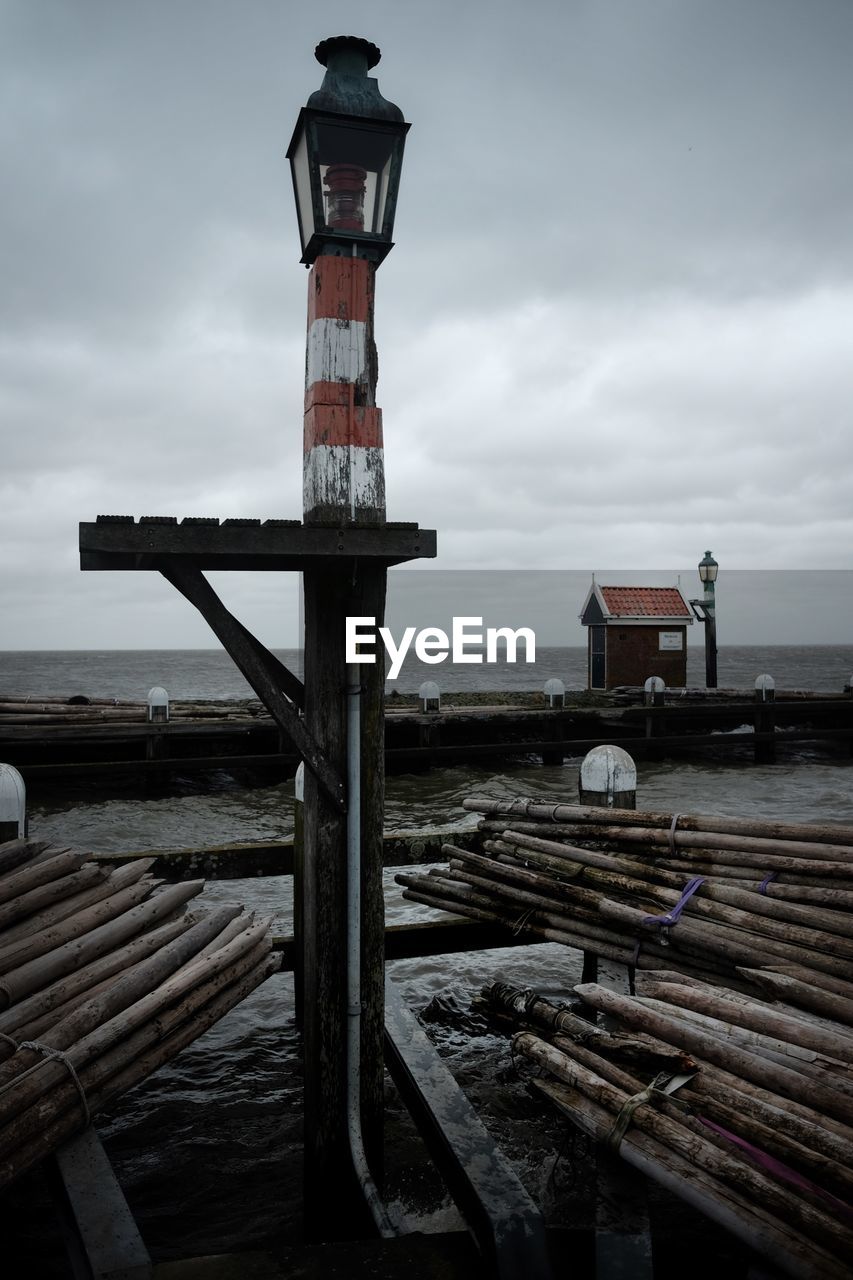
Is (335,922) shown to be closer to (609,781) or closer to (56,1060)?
(56,1060)

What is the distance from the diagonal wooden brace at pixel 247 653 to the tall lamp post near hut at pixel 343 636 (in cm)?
2

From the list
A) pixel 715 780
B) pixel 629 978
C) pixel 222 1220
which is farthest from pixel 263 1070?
pixel 715 780

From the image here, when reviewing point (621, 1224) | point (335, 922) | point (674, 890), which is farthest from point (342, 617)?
point (621, 1224)

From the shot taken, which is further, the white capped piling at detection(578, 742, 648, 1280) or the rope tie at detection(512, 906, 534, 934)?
the rope tie at detection(512, 906, 534, 934)

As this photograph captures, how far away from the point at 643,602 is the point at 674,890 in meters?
27.0

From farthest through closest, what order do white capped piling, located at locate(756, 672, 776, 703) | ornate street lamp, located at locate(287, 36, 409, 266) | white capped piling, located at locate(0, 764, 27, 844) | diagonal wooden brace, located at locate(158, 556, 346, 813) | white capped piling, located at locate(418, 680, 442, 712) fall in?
white capped piling, located at locate(756, 672, 776, 703) → white capped piling, located at locate(418, 680, 442, 712) → white capped piling, located at locate(0, 764, 27, 844) → ornate street lamp, located at locate(287, 36, 409, 266) → diagonal wooden brace, located at locate(158, 556, 346, 813)

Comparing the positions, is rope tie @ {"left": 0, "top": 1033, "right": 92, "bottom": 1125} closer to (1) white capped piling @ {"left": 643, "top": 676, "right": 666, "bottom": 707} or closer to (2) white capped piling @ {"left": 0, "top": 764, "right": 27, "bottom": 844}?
(2) white capped piling @ {"left": 0, "top": 764, "right": 27, "bottom": 844}

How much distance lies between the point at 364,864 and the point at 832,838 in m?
2.66

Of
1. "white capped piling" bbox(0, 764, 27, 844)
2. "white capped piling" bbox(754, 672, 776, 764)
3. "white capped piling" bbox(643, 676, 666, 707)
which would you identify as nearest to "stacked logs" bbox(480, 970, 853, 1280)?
"white capped piling" bbox(0, 764, 27, 844)

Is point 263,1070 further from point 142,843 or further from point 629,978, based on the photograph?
point 142,843

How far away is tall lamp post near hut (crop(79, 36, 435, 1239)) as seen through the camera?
13.7 ft

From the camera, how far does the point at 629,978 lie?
5.44 metres

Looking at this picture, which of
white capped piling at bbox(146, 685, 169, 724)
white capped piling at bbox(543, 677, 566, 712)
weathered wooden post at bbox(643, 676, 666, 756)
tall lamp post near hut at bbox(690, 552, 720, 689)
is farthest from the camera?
tall lamp post near hut at bbox(690, 552, 720, 689)

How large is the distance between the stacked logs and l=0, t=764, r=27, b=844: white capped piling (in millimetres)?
3533
